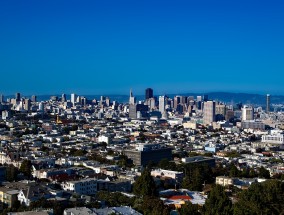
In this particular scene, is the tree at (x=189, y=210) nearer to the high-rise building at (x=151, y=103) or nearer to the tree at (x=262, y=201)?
the tree at (x=262, y=201)

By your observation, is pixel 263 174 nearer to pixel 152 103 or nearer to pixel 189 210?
pixel 189 210

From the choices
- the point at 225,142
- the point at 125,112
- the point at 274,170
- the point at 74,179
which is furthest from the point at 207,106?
the point at 74,179

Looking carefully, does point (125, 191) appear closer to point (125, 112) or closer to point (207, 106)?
point (207, 106)

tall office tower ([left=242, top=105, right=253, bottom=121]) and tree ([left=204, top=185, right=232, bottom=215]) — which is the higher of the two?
tall office tower ([left=242, top=105, right=253, bottom=121])

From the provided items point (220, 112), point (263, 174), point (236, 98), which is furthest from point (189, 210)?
point (236, 98)

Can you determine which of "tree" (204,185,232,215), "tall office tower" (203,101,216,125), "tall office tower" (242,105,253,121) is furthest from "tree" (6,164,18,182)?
"tall office tower" (242,105,253,121)

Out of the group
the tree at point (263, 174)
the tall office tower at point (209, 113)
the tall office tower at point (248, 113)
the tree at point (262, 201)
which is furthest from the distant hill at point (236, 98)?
the tree at point (262, 201)

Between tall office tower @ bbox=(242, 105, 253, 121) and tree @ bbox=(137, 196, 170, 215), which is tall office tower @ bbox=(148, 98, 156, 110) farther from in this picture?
tree @ bbox=(137, 196, 170, 215)

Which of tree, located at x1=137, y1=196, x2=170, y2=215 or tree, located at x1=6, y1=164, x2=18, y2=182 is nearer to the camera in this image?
tree, located at x1=137, y1=196, x2=170, y2=215
